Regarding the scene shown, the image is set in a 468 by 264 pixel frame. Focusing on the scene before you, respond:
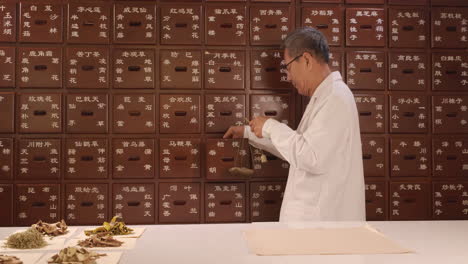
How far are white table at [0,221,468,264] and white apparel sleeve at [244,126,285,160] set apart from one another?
1.19 meters

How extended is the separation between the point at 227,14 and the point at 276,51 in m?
0.39

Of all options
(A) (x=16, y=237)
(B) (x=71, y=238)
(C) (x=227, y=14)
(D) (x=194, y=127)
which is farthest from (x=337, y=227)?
A: (C) (x=227, y=14)

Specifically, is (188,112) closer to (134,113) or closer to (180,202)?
(134,113)

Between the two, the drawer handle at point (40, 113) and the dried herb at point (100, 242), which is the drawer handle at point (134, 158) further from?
the dried herb at point (100, 242)

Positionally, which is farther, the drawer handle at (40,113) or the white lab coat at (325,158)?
the drawer handle at (40,113)

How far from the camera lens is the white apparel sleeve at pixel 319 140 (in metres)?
2.40

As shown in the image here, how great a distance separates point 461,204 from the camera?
323 centimetres

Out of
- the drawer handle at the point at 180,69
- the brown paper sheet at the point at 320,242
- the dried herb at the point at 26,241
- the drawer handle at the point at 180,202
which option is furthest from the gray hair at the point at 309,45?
the dried herb at the point at 26,241

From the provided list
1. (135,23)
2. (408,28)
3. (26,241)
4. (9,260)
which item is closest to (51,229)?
(26,241)

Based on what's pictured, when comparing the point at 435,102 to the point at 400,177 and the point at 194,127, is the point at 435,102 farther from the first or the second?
the point at 194,127

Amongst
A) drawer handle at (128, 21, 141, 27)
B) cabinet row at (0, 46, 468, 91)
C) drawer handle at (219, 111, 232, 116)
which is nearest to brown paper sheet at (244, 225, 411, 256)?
drawer handle at (219, 111, 232, 116)

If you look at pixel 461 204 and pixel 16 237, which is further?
pixel 461 204

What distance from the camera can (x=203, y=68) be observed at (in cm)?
313

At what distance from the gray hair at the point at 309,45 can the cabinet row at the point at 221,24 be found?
409 mm
